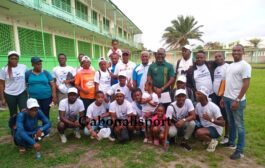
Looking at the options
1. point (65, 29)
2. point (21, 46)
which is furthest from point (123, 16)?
point (21, 46)

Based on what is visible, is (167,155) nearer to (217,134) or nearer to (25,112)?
(217,134)

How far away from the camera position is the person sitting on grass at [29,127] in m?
4.21

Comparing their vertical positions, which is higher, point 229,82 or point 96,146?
A: point 229,82

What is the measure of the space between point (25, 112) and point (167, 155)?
9.22ft

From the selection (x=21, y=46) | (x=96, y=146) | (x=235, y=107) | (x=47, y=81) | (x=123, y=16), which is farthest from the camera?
(x=123, y=16)

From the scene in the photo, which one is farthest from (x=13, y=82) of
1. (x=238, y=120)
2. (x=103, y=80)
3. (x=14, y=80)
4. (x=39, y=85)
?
(x=238, y=120)

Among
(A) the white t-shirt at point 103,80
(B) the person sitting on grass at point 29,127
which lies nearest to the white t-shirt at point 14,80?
(B) the person sitting on grass at point 29,127

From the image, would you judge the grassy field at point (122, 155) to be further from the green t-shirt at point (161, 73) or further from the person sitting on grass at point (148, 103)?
A: the green t-shirt at point (161, 73)

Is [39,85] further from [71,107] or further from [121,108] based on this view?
[121,108]

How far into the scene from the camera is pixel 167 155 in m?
4.18

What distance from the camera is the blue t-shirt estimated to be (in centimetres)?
486

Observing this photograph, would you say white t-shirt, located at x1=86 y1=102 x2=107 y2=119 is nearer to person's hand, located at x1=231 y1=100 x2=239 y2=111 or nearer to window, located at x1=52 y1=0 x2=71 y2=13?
person's hand, located at x1=231 y1=100 x2=239 y2=111

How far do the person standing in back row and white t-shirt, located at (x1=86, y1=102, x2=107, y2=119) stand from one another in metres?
2.60

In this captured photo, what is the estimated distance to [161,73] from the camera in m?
4.86
